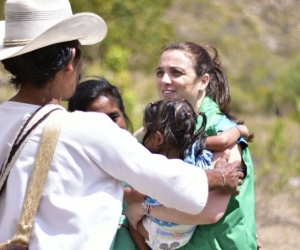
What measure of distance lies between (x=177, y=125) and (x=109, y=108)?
0.89m

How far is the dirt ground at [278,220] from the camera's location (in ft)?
26.4

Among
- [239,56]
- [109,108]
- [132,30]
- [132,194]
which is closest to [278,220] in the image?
[132,30]

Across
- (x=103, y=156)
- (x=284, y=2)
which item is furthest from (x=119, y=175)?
(x=284, y=2)

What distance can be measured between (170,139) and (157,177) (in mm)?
530

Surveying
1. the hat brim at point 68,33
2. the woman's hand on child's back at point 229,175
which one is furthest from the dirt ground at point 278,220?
the hat brim at point 68,33

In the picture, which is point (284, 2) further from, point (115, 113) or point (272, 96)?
point (115, 113)

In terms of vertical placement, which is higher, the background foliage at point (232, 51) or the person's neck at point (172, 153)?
the person's neck at point (172, 153)

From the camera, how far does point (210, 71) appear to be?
359 cm

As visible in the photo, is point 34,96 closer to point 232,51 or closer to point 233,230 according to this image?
point 233,230

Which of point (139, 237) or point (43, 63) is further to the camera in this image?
point (139, 237)

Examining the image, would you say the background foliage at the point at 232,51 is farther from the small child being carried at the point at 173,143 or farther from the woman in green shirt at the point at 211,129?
the small child being carried at the point at 173,143

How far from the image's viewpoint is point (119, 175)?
258 cm

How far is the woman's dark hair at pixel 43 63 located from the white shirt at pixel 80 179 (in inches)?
5.5

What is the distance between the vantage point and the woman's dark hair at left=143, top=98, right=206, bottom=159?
3.09 meters
